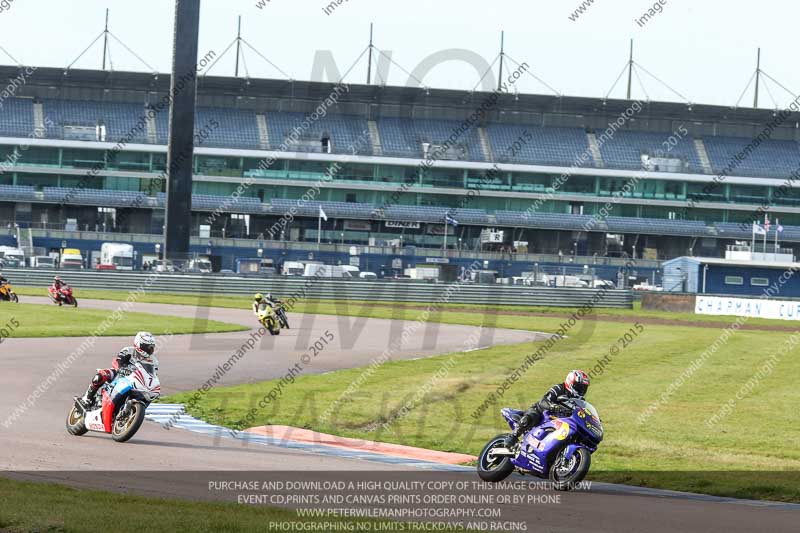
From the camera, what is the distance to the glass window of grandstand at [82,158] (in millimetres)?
86750

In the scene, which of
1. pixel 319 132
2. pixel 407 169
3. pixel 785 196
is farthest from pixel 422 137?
pixel 785 196

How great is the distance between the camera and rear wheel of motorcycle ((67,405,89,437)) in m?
16.4

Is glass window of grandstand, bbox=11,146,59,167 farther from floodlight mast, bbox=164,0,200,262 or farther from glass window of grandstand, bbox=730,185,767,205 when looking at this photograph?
glass window of grandstand, bbox=730,185,767,205

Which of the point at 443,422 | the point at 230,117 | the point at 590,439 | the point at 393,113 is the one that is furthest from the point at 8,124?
the point at 590,439

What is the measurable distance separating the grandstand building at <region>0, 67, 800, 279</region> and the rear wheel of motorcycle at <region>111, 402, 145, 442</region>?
6564cm

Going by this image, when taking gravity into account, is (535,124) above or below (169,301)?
above

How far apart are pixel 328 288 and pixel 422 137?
34125 millimetres

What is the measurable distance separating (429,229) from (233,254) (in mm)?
16284

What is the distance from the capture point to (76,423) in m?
16.5

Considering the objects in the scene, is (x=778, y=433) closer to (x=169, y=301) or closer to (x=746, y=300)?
(x=169, y=301)

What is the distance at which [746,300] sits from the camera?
6344cm

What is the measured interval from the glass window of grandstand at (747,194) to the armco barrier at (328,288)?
3091 cm

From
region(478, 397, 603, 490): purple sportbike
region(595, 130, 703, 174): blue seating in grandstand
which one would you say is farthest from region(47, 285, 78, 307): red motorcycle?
region(595, 130, 703, 174): blue seating in grandstand

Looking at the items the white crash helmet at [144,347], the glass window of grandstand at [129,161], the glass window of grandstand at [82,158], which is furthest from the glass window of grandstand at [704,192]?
the white crash helmet at [144,347]
